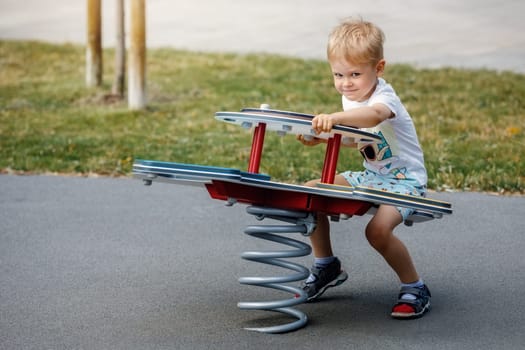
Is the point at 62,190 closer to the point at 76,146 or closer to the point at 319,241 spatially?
the point at 76,146

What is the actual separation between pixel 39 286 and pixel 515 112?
25.1ft

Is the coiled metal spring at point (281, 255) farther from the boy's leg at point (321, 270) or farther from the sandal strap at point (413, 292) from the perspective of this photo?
the sandal strap at point (413, 292)

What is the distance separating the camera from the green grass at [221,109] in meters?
8.13

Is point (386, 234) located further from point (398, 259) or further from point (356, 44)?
point (356, 44)

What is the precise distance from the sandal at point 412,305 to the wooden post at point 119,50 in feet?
27.4

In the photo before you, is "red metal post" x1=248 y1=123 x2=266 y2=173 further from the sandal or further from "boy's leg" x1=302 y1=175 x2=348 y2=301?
the sandal

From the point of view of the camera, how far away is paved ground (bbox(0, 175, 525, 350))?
3799 mm

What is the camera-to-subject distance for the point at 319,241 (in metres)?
4.32

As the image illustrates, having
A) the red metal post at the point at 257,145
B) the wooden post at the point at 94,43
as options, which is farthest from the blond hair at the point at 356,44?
the wooden post at the point at 94,43

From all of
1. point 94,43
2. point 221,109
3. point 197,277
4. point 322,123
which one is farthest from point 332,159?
point 94,43

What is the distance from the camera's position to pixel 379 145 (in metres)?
4.10

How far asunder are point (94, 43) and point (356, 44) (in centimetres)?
931

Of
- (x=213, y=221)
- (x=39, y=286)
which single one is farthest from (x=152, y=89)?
(x=39, y=286)

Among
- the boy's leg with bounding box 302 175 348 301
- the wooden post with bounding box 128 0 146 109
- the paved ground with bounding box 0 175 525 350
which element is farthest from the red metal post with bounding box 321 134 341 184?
the wooden post with bounding box 128 0 146 109
